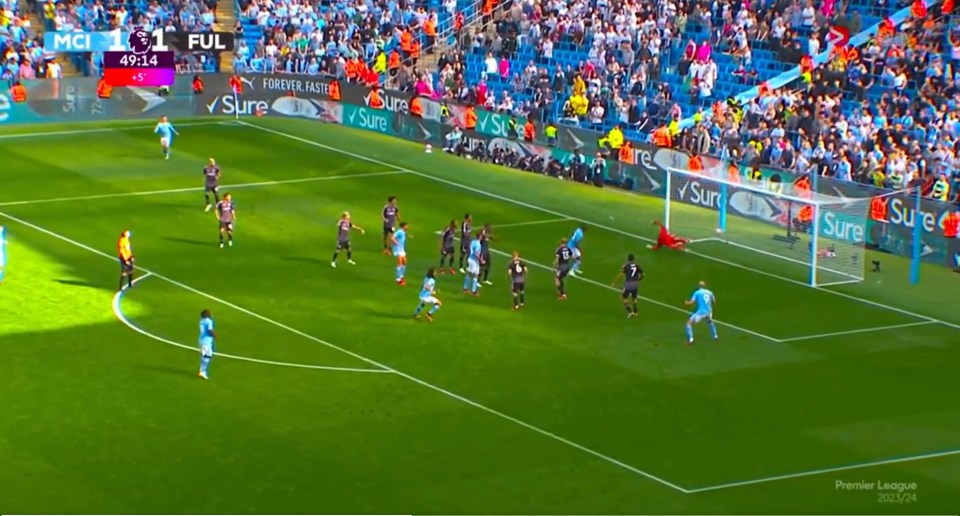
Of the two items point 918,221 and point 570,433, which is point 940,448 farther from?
point 918,221

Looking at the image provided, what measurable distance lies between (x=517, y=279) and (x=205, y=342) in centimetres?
978

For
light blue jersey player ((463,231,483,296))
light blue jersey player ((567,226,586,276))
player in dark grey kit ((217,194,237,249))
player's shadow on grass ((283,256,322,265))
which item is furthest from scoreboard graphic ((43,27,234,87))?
light blue jersey player ((463,231,483,296))

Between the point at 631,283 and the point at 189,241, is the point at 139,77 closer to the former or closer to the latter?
the point at 189,241

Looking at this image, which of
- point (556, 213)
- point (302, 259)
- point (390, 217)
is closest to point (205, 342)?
point (302, 259)

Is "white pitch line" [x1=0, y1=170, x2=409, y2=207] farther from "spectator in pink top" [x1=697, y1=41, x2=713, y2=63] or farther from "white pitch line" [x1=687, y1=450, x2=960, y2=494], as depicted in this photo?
"white pitch line" [x1=687, y1=450, x2=960, y2=494]

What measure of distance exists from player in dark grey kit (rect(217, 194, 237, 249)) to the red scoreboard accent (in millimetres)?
24380

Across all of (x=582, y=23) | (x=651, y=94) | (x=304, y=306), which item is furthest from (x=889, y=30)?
(x=304, y=306)

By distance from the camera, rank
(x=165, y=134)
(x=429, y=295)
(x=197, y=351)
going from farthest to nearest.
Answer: (x=165, y=134)
(x=429, y=295)
(x=197, y=351)

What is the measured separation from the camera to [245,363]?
131 ft

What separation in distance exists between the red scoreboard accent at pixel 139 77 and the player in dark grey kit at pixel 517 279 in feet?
113

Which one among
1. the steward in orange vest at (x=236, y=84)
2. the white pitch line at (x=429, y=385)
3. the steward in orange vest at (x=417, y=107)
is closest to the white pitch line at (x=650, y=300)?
the white pitch line at (x=429, y=385)

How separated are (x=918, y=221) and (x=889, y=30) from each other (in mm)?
14949

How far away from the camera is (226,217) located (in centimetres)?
5088

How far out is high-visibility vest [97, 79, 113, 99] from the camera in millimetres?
74062
